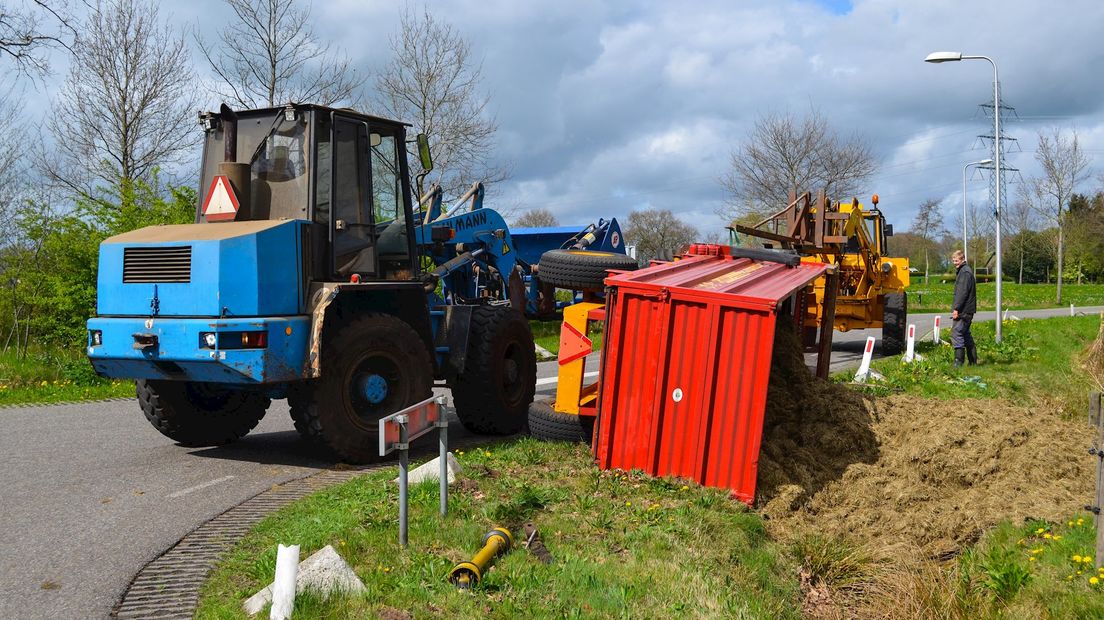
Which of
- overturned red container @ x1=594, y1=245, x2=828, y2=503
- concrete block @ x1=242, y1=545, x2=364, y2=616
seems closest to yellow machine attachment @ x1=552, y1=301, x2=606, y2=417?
overturned red container @ x1=594, y1=245, x2=828, y2=503

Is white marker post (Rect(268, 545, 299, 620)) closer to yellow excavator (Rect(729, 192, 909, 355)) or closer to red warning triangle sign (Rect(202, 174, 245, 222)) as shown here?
red warning triangle sign (Rect(202, 174, 245, 222))

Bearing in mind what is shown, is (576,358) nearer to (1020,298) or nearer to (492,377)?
(492,377)

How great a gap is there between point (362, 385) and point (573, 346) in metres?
1.86

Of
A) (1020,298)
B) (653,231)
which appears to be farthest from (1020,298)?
(653,231)

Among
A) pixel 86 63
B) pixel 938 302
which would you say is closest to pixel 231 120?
pixel 86 63

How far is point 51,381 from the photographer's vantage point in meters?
13.8

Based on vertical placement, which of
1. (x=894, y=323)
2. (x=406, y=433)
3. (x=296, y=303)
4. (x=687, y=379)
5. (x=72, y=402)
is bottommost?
(x=72, y=402)

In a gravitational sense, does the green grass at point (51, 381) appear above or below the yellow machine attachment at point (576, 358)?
below

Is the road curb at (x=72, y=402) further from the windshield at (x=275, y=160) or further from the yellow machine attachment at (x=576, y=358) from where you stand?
the yellow machine attachment at (x=576, y=358)

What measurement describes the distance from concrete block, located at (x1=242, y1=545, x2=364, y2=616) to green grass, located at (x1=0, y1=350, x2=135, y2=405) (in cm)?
858

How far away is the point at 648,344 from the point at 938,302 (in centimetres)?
4027

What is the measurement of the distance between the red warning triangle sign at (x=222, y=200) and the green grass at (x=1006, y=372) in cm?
782

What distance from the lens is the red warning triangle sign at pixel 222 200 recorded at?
25.2ft

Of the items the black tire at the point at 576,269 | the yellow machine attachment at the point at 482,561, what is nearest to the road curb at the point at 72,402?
the black tire at the point at 576,269
